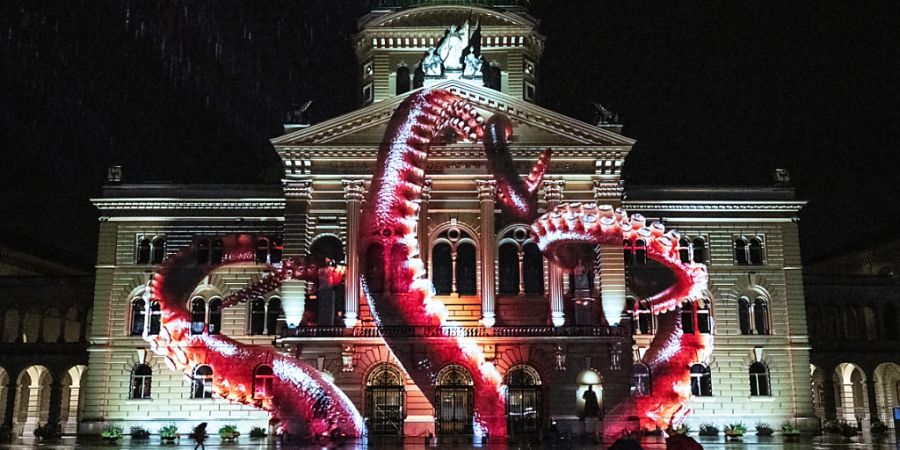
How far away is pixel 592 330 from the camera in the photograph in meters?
40.1

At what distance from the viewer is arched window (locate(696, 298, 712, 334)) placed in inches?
1861

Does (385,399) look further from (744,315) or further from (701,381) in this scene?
(744,315)

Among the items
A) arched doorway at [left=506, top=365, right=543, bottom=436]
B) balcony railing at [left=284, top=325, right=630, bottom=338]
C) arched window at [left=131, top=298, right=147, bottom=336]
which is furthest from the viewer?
arched window at [left=131, top=298, right=147, bottom=336]

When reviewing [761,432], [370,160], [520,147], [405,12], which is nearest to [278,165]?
[405,12]

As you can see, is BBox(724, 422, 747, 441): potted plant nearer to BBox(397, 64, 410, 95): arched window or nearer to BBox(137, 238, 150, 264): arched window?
BBox(397, 64, 410, 95): arched window

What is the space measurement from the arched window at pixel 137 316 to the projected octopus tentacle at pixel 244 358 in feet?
26.0

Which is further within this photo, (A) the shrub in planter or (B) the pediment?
(A) the shrub in planter

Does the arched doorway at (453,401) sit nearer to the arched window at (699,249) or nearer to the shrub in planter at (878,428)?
the arched window at (699,249)

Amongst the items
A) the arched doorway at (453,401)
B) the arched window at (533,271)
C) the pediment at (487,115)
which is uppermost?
the pediment at (487,115)

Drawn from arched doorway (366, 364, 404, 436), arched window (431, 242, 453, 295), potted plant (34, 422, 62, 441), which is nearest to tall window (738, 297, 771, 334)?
arched window (431, 242, 453, 295)

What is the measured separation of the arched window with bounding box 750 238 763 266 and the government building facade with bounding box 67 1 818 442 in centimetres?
8

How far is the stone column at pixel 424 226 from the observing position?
42719 millimetres

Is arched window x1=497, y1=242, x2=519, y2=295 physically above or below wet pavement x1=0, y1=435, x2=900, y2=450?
above

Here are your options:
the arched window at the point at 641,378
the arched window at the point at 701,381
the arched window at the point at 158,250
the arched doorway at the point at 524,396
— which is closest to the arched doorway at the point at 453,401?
the arched doorway at the point at 524,396
